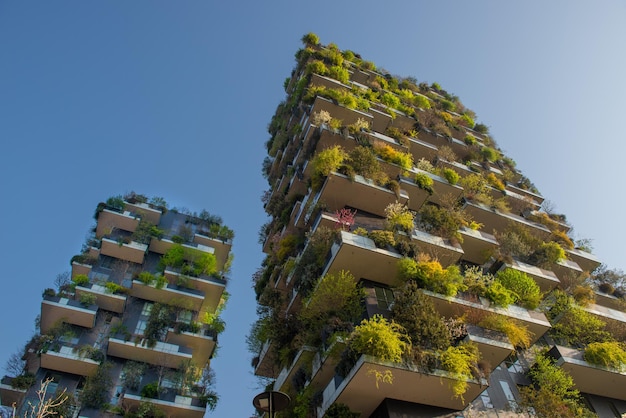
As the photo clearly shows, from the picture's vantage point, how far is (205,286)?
112ft

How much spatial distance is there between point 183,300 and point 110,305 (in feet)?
15.3

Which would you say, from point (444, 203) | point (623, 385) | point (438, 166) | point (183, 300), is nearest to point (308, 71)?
point (438, 166)

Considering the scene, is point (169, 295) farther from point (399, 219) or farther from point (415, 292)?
point (415, 292)

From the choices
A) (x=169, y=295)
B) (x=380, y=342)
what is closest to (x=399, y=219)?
(x=380, y=342)

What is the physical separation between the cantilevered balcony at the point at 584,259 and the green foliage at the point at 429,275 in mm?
13428

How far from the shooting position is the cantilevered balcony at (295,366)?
1808cm

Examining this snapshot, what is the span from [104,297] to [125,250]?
4.32 meters

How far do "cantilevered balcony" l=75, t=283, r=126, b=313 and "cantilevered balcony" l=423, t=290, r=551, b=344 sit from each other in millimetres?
21705

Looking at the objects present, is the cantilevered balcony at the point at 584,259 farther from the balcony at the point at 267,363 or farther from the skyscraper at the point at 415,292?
the balcony at the point at 267,363

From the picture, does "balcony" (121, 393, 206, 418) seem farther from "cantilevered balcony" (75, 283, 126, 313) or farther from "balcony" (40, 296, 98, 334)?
"cantilevered balcony" (75, 283, 126, 313)

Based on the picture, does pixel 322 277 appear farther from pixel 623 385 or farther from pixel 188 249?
pixel 188 249

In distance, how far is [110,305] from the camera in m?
30.8

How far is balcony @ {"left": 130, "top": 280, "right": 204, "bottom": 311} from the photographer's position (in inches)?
1259

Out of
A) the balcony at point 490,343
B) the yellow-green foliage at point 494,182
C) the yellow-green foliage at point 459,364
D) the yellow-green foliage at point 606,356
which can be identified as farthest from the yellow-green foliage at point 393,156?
the yellow-green foliage at point 606,356
